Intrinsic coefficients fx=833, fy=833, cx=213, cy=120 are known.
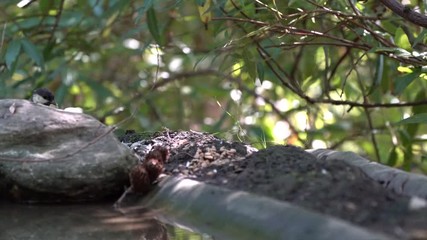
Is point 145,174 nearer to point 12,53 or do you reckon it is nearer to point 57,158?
point 57,158

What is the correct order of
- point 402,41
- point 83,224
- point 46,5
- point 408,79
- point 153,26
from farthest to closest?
point 46,5 < point 153,26 < point 402,41 < point 408,79 < point 83,224

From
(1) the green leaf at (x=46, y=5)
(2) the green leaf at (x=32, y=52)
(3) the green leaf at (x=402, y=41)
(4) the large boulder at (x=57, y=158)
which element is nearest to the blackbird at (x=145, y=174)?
(4) the large boulder at (x=57, y=158)

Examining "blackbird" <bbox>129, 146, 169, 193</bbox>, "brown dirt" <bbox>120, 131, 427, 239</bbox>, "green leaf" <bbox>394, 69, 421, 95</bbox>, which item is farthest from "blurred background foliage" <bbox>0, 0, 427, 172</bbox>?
"brown dirt" <bbox>120, 131, 427, 239</bbox>

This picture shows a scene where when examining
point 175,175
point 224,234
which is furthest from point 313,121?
point 224,234

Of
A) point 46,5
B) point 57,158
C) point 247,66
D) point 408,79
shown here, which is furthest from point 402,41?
point 46,5

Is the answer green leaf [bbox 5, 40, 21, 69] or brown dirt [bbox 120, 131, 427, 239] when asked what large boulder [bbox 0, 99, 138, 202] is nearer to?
brown dirt [bbox 120, 131, 427, 239]

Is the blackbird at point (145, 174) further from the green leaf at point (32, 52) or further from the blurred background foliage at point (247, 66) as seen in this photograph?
the green leaf at point (32, 52)

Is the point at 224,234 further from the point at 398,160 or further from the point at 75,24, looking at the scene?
the point at 75,24
